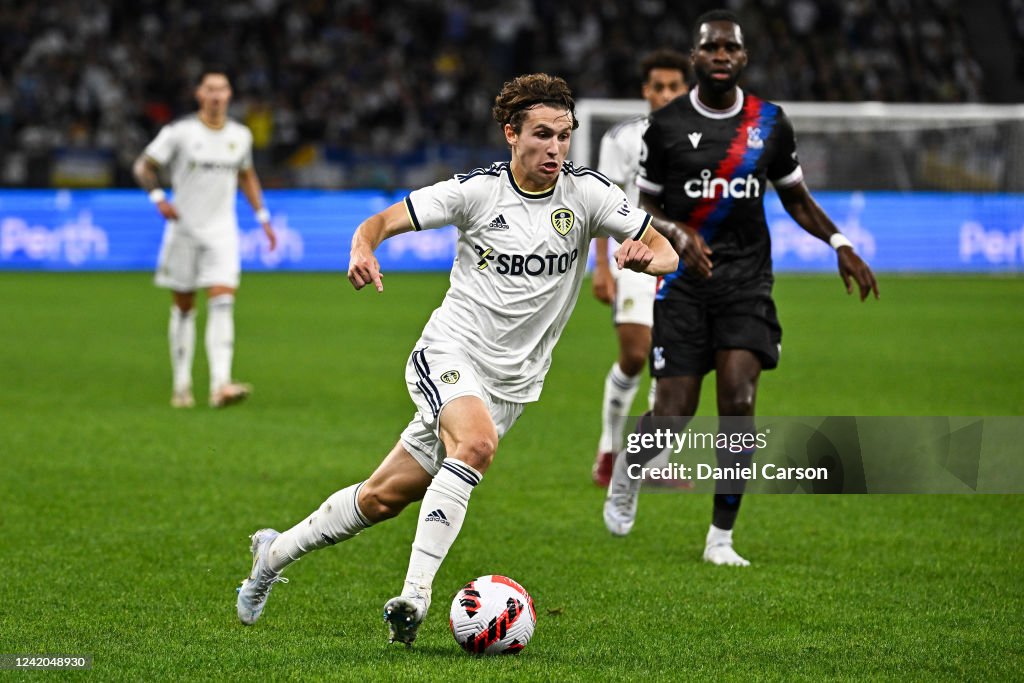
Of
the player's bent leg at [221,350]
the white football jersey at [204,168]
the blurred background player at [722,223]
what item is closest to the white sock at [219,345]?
the player's bent leg at [221,350]

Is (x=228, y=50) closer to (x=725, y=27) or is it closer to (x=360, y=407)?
(x=360, y=407)

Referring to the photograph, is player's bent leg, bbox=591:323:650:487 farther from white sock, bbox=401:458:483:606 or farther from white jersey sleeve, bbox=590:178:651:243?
white sock, bbox=401:458:483:606

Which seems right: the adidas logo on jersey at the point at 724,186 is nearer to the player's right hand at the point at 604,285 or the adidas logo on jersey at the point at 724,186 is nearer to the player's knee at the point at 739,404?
the player's knee at the point at 739,404

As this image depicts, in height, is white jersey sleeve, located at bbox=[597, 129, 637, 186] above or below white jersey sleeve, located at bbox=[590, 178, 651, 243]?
above

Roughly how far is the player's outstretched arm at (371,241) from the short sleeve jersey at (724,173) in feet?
6.42

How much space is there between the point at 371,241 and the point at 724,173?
2308mm

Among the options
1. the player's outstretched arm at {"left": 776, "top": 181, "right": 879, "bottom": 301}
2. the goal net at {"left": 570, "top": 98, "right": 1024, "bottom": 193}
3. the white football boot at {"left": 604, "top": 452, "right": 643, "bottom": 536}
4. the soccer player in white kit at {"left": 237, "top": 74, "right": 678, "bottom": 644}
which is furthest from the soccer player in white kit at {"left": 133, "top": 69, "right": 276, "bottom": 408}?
the goal net at {"left": 570, "top": 98, "right": 1024, "bottom": 193}

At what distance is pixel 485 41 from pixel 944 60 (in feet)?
31.6

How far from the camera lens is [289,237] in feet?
77.6

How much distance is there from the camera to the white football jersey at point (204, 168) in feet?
38.0

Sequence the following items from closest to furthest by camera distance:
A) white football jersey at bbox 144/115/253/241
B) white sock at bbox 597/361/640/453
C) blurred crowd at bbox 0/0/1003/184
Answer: white sock at bbox 597/361/640/453 < white football jersey at bbox 144/115/253/241 < blurred crowd at bbox 0/0/1003/184

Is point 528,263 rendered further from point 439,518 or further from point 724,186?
point 724,186

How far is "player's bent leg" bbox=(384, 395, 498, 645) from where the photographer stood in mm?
4527

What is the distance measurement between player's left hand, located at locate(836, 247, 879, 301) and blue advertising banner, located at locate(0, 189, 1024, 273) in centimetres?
1647
